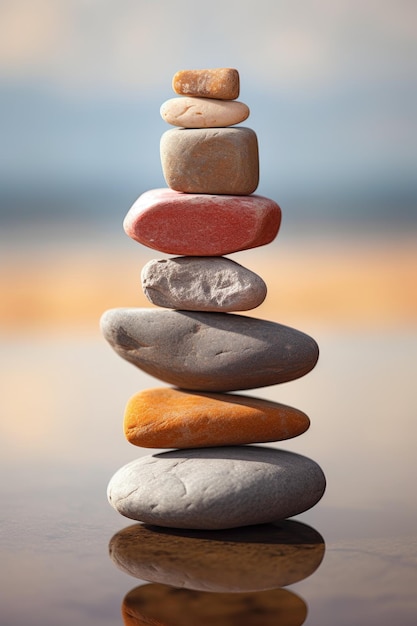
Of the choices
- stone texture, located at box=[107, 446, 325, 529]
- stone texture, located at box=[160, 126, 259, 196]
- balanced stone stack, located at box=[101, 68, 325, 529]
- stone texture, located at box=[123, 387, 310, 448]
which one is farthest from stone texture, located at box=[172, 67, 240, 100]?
stone texture, located at box=[107, 446, 325, 529]

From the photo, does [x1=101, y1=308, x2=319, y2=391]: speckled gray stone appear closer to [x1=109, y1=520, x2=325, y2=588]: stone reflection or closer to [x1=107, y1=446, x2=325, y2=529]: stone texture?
[x1=107, y1=446, x2=325, y2=529]: stone texture

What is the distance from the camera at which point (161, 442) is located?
3.74 meters

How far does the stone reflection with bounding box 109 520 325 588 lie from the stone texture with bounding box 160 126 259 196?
1121mm

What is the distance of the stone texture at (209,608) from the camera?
A: 9.55 ft

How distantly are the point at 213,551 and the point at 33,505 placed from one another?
0.85 metres

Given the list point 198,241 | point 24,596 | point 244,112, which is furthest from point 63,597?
point 244,112

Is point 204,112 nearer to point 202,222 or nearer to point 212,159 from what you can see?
point 212,159

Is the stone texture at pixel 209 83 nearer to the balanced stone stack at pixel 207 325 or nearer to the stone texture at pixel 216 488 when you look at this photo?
the balanced stone stack at pixel 207 325

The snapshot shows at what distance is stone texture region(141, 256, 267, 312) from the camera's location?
371cm

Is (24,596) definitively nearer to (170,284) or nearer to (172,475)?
(172,475)

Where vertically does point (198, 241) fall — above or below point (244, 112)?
below

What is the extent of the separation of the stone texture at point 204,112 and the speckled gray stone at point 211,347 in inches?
24.8

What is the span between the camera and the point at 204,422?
3.71 metres

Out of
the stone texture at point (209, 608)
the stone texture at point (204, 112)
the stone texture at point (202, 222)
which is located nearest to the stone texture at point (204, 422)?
the stone texture at point (202, 222)
